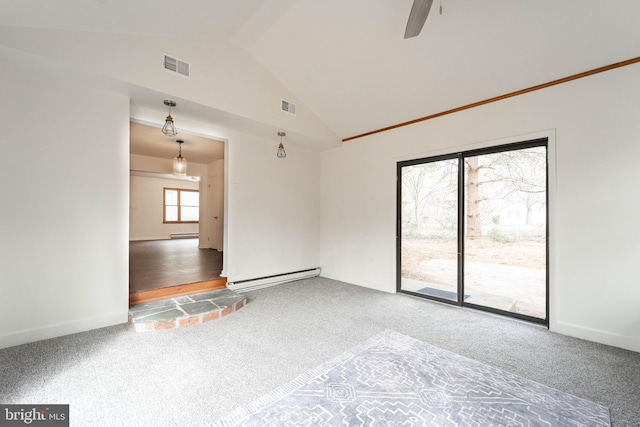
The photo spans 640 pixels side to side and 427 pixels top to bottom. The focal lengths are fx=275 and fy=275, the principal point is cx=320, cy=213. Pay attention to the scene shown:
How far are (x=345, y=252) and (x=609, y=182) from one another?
3750 mm

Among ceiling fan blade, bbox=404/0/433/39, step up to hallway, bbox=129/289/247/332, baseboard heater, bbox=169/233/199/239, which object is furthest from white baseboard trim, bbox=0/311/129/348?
baseboard heater, bbox=169/233/199/239

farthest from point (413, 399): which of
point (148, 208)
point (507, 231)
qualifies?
point (148, 208)

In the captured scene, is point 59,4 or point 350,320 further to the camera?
point 350,320

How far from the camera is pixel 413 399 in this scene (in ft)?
6.28

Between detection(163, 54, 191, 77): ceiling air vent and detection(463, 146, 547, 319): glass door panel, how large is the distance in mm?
3892

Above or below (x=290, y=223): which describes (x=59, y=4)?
above

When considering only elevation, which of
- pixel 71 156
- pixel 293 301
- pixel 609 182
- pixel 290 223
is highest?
pixel 71 156

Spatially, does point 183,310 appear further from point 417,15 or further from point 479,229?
point 479,229

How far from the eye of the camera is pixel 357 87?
13.4 feet

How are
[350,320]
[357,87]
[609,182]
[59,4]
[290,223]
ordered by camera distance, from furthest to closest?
1. [290,223]
2. [357,87]
3. [350,320]
4. [609,182]
5. [59,4]

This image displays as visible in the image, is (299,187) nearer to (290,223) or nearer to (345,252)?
(290,223)

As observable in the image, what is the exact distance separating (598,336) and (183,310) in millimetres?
4544

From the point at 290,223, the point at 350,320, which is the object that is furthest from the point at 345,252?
the point at 350,320

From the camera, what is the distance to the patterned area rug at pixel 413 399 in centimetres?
172
